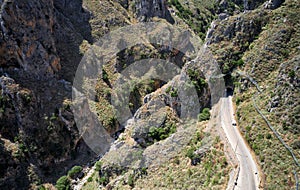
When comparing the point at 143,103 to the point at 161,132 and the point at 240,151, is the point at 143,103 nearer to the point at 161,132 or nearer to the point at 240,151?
the point at 161,132

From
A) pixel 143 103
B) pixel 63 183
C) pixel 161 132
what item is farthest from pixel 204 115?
pixel 63 183

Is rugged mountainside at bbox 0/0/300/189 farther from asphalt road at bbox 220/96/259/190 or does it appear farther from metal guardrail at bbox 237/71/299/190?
asphalt road at bbox 220/96/259/190

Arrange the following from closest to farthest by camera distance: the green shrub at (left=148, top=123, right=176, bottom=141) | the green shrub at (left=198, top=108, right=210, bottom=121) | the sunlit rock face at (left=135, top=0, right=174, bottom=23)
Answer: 1. the green shrub at (left=198, top=108, right=210, bottom=121)
2. the green shrub at (left=148, top=123, right=176, bottom=141)
3. the sunlit rock face at (left=135, top=0, right=174, bottom=23)

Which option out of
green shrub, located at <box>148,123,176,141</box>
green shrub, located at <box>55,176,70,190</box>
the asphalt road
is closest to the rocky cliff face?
green shrub, located at <box>55,176,70,190</box>

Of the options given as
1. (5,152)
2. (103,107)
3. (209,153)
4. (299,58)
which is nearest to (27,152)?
(5,152)

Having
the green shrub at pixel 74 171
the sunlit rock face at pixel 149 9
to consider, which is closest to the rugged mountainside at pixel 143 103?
the green shrub at pixel 74 171

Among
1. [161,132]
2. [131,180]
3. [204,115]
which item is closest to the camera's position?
[131,180]
